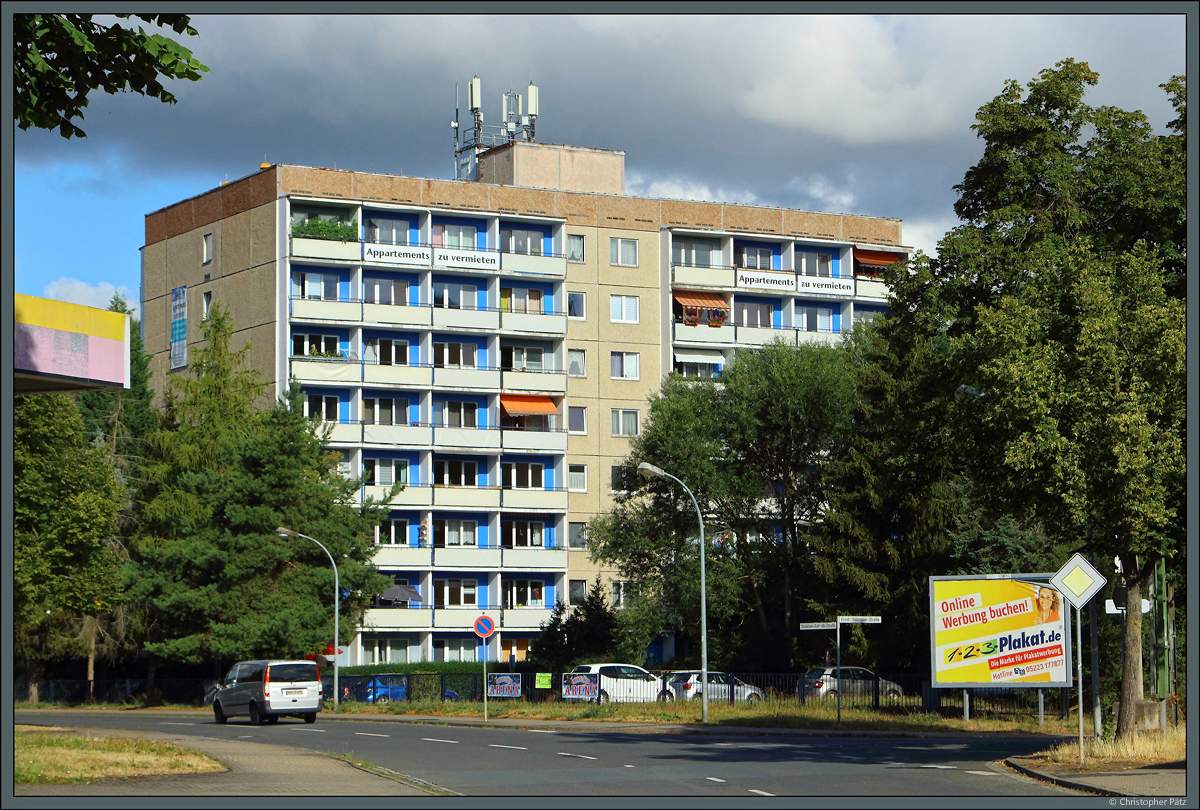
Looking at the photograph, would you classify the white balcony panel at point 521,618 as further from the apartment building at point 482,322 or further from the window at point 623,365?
the window at point 623,365

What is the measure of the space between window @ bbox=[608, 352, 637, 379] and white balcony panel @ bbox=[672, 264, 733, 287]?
483cm

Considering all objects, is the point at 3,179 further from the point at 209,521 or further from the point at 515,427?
the point at 515,427

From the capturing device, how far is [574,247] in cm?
8156

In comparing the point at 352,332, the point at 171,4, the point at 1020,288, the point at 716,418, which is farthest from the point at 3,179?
the point at 352,332

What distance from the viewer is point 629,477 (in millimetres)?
64438

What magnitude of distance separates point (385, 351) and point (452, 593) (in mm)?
12702

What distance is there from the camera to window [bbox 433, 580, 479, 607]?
76125 mm

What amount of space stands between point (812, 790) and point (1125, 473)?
7.61m

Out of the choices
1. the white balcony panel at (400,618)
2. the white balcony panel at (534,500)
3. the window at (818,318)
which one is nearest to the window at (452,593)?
the white balcony panel at (400,618)

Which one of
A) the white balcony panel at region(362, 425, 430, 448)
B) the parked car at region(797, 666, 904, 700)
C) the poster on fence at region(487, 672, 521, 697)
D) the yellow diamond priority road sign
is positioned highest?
the white balcony panel at region(362, 425, 430, 448)

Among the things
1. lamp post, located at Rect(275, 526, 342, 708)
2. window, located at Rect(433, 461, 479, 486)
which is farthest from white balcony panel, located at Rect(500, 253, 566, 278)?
lamp post, located at Rect(275, 526, 342, 708)

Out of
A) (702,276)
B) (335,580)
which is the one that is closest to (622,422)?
(702,276)

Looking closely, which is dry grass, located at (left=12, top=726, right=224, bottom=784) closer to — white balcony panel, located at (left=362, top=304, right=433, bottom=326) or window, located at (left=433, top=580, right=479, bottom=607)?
window, located at (left=433, top=580, right=479, bottom=607)

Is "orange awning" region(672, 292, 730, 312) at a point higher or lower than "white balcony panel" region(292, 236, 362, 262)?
lower
